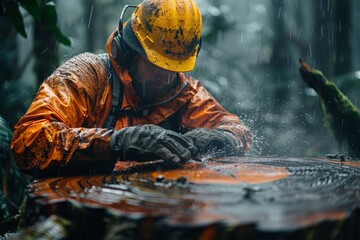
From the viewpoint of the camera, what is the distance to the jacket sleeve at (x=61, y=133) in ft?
9.07

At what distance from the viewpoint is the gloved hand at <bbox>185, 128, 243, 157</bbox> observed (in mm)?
3415

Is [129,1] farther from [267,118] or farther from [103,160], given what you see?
[103,160]

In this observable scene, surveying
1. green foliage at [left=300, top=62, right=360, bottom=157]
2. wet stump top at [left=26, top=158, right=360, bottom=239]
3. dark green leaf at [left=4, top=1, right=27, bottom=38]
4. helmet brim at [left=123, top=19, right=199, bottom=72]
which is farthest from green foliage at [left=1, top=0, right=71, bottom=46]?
green foliage at [left=300, top=62, right=360, bottom=157]

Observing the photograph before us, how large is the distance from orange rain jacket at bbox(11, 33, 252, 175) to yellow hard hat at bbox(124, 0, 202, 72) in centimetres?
34

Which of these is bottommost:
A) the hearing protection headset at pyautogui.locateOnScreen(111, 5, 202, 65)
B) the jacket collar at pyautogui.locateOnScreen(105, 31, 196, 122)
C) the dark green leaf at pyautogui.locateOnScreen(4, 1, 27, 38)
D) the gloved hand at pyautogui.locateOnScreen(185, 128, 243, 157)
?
the gloved hand at pyautogui.locateOnScreen(185, 128, 243, 157)

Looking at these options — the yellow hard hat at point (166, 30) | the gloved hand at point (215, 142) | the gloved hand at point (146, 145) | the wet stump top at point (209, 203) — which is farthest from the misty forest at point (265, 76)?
the wet stump top at point (209, 203)

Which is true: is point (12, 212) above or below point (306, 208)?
below

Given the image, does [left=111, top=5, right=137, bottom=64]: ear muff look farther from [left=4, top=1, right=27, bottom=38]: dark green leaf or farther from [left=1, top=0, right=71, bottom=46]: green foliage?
[left=4, top=1, right=27, bottom=38]: dark green leaf

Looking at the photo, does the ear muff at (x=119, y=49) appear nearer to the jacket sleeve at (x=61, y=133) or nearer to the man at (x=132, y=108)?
the man at (x=132, y=108)

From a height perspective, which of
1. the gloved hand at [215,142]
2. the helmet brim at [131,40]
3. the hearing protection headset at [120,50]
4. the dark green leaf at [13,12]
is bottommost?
the gloved hand at [215,142]

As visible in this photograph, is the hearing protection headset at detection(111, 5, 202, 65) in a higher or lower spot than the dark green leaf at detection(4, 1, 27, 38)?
lower

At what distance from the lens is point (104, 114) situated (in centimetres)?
351

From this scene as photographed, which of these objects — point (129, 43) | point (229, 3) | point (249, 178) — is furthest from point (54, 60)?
point (229, 3)

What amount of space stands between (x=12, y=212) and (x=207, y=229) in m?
3.48
